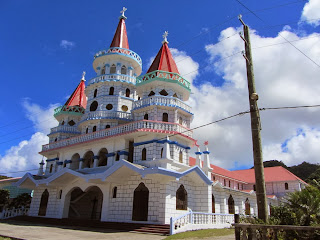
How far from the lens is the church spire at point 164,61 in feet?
87.9

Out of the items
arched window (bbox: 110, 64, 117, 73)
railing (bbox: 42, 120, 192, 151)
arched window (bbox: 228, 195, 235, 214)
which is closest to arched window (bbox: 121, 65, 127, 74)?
arched window (bbox: 110, 64, 117, 73)

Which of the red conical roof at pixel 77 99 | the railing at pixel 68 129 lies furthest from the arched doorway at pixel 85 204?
the red conical roof at pixel 77 99

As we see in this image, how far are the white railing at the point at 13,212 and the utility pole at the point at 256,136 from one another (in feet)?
96.3

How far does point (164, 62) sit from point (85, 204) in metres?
17.2

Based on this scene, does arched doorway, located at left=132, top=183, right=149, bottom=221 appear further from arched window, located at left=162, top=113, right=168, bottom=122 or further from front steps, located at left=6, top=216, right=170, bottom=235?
arched window, located at left=162, top=113, right=168, bottom=122

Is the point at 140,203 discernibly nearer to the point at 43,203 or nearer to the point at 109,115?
the point at 109,115

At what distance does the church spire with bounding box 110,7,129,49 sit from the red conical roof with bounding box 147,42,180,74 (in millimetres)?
5526

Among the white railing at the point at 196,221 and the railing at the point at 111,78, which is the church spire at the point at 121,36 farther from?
the white railing at the point at 196,221

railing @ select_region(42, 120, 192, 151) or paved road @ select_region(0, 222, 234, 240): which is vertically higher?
railing @ select_region(42, 120, 192, 151)

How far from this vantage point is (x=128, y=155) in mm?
23438

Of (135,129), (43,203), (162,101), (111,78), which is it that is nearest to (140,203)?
(135,129)

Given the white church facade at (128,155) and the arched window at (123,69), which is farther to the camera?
the arched window at (123,69)

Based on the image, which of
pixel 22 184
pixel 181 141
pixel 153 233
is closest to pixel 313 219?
pixel 153 233

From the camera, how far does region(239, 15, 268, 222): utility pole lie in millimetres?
9445
